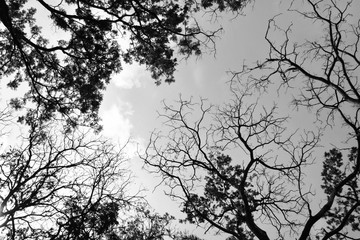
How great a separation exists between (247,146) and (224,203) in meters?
2.55

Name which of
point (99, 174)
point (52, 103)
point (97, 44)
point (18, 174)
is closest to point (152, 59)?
point (97, 44)

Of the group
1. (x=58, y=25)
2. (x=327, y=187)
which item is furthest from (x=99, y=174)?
(x=327, y=187)

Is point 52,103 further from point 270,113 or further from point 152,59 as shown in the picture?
point 270,113

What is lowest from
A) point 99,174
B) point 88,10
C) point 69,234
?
point 69,234

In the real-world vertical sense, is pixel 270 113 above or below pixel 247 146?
above

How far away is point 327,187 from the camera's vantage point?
11953 millimetres

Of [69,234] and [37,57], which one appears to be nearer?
[69,234]

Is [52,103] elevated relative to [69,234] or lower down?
elevated

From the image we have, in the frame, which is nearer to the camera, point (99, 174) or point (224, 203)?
point (224, 203)

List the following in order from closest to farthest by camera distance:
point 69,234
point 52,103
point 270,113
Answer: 1. point 69,234
2. point 52,103
3. point 270,113

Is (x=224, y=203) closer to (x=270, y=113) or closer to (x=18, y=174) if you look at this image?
(x=270, y=113)

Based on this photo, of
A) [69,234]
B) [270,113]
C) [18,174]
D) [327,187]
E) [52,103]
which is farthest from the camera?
[327,187]

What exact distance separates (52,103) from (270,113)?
742cm

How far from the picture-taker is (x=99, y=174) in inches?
433
